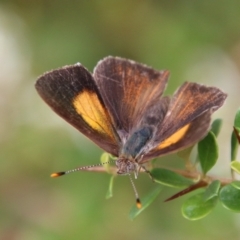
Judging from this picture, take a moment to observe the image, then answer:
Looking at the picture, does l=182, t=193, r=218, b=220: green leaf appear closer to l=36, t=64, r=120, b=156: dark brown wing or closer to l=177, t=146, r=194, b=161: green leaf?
l=177, t=146, r=194, b=161: green leaf

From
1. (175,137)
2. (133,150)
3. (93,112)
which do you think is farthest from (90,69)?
(175,137)

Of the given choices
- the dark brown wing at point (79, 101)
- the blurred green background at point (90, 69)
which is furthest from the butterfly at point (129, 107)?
the blurred green background at point (90, 69)

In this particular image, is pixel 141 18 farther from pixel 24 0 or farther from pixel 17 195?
pixel 17 195

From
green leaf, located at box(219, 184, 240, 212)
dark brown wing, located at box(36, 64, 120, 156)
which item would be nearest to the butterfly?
dark brown wing, located at box(36, 64, 120, 156)

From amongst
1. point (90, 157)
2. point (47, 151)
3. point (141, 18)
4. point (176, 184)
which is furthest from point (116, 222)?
point (176, 184)

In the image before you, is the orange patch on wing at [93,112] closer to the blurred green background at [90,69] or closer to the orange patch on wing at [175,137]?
the orange patch on wing at [175,137]

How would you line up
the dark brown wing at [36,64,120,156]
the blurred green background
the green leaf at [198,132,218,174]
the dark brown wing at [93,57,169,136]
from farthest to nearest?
the blurred green background → the dark brown wing at [93,57,169,136] → the dark brown wing at [36,64,120,156] → the green leaf at [198,132,218,174]

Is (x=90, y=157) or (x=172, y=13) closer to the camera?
(x=90, y=157)
